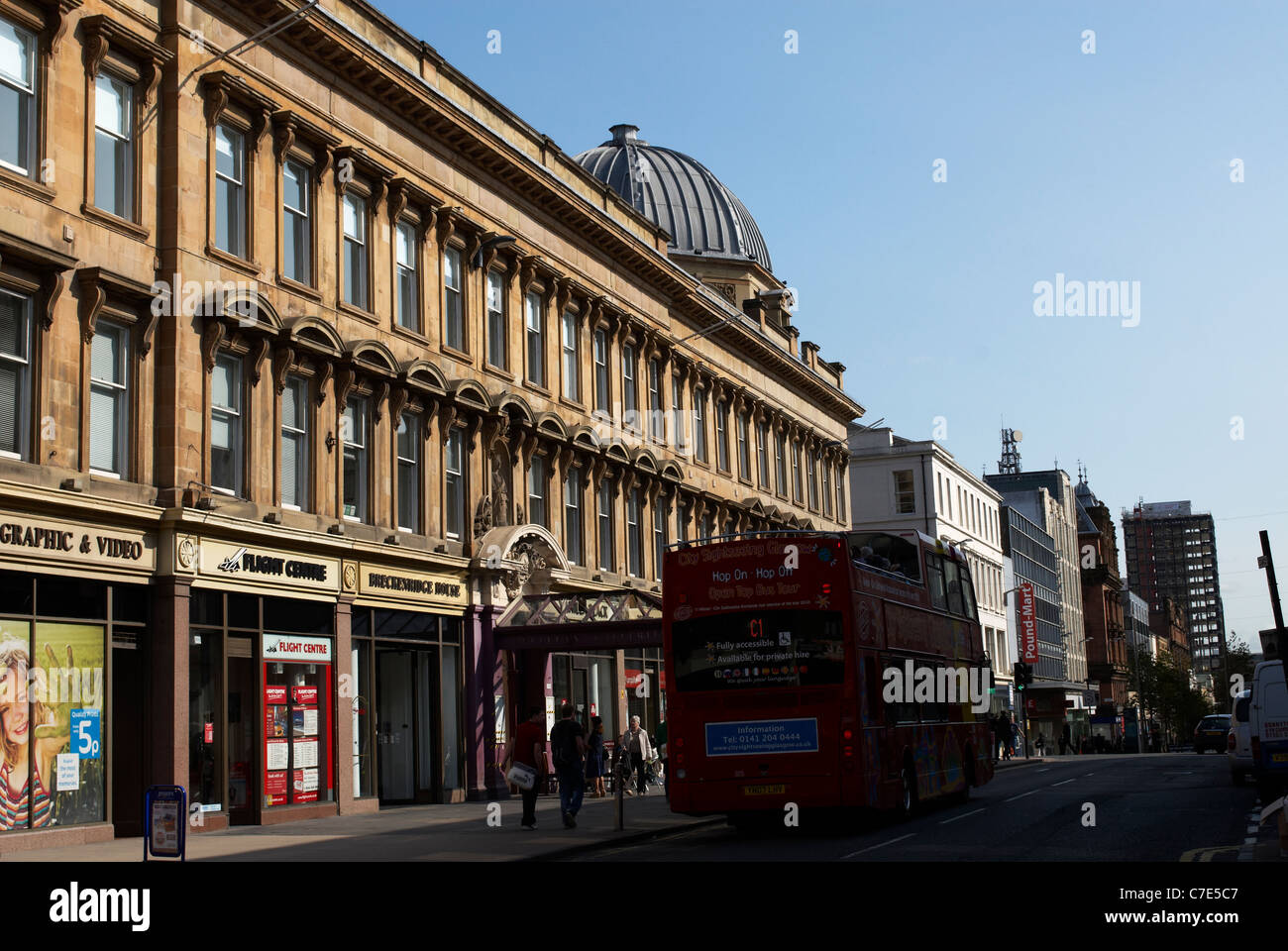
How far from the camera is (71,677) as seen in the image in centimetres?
2130

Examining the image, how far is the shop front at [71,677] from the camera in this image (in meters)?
20.2

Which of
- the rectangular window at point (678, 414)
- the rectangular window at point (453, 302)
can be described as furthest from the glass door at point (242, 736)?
the rectangular window at point (678, 414)

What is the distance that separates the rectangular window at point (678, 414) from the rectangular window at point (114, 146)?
77.9 feet

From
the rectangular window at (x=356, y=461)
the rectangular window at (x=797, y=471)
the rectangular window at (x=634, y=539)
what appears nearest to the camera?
the rectangular window at (x=356, y=461)

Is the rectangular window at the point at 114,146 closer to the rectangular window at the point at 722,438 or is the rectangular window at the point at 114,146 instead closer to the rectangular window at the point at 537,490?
the rectangular window at the point at 537,490

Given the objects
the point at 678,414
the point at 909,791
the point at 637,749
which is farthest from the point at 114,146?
the point at 678,414

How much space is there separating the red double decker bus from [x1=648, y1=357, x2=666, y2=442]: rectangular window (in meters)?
21.5

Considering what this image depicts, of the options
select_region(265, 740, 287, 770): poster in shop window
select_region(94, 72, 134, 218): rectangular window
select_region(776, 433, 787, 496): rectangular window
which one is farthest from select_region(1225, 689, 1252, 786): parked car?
select_region(776, 433, 787, 496): rectangular window

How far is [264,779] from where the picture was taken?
25.0 metres

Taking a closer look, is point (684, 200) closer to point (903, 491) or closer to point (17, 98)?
point (903, 491)

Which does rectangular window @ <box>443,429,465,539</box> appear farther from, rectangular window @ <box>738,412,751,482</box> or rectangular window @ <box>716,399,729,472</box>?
rectangular window @ <box>738,412,751,482</box>
